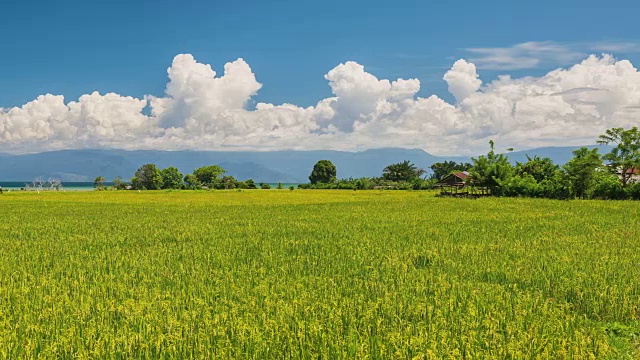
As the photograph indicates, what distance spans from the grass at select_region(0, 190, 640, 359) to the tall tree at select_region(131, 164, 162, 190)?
93939 mm

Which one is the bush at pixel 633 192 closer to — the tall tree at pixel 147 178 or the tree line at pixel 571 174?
the tree line at pixel 571 174

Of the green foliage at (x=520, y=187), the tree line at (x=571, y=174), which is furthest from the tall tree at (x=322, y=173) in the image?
the green foliage at (x=520, y=187)

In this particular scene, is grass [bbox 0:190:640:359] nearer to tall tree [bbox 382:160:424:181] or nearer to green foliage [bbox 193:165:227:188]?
tall tree [bbox 382:160:424:181]

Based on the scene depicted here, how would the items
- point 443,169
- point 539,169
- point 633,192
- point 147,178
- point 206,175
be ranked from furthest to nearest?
point 443,169, point 206,175, point 147,178, point 539,169, point 633,192

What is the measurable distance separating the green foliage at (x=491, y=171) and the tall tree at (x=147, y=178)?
240 ft

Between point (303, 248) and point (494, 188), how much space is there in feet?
132

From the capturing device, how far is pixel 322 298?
7.30 m

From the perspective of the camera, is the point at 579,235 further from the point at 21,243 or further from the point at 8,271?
the point at 21,243

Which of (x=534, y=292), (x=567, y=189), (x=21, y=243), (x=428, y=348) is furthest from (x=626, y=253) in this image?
(x=567, y=189)

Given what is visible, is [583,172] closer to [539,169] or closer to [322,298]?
[539,169]

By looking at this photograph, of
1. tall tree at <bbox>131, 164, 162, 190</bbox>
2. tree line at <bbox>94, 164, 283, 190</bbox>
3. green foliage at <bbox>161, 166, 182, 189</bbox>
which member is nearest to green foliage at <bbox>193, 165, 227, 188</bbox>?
tree line at <bbox>94, 164, 283, 190</bbox>

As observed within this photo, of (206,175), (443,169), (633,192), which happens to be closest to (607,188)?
(633,192)

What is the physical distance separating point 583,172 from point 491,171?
10.5m

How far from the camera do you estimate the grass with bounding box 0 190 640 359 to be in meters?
5.38
